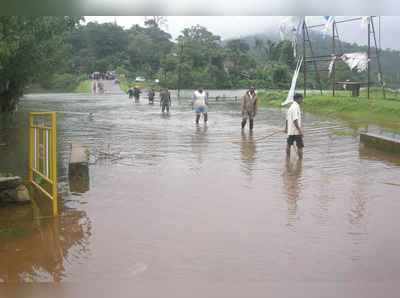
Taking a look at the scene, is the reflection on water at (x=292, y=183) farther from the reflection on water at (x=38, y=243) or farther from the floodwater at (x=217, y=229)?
the reflection on water at (x=38, y=243)

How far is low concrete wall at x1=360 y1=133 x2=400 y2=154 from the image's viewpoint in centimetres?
1223

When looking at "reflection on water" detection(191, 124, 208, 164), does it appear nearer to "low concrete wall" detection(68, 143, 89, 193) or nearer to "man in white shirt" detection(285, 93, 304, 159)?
"man in white shirt" detection(285, 93, 304, 159)

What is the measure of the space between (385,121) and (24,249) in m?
18.2

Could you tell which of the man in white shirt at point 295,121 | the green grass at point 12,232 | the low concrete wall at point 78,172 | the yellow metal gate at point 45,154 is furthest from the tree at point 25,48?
the man in white shirt at point 295,121

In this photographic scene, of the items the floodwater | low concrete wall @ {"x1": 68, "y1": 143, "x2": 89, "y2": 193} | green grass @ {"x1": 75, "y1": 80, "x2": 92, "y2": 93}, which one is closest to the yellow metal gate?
the floodwater

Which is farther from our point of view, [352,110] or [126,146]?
[352,110]

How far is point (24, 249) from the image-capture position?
560 centimetres

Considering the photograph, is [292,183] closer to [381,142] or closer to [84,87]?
[381,142]

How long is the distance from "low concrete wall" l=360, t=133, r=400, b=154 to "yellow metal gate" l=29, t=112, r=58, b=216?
7758mm

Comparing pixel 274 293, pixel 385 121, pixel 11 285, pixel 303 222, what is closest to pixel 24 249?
pixel 11 285

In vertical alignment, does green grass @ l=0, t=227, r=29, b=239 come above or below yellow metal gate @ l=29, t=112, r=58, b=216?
below

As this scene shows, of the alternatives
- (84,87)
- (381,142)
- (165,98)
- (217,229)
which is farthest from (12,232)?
(84,87)

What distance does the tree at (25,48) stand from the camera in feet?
40.3

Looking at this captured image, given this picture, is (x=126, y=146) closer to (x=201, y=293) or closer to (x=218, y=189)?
(x=218, y=189)
